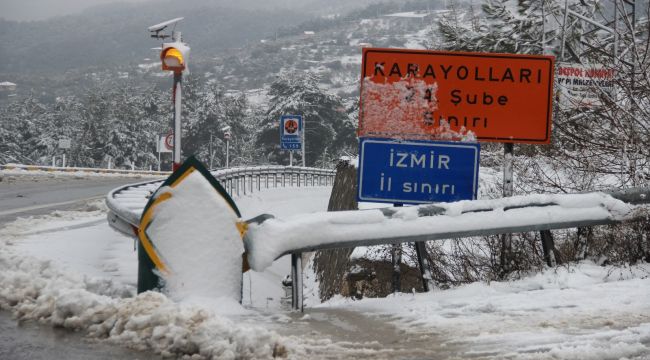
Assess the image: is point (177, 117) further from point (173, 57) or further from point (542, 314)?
point (542, 314)

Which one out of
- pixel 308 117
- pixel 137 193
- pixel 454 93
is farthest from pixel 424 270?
pixel 308 117

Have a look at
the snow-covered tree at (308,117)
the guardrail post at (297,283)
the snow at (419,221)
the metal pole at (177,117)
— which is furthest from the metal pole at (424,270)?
the snow-covered tree at (308,117)

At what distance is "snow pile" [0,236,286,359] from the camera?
4992mm

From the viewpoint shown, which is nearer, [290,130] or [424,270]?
[424,270]

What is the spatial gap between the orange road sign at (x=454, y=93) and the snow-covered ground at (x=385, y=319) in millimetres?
1740

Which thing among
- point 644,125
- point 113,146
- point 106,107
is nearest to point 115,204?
point 644,125

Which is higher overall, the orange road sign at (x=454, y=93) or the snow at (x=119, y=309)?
the orange road sign at (x=454, y=93)

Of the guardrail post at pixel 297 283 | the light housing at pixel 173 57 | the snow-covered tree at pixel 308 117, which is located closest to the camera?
the guardrail post at pixel 297 283

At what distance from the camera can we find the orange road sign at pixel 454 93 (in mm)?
8836

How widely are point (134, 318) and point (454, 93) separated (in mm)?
4693

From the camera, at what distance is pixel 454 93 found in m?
8.95

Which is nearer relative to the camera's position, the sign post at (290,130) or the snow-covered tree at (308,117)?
the sign post at (290,130)

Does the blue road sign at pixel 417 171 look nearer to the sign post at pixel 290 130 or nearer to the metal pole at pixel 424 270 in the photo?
the metal pole at pixel 424 270

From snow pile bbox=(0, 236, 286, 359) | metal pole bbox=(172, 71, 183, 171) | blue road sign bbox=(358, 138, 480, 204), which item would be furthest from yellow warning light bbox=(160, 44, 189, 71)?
snow pile bbox=(0, 236, 286, 359)
